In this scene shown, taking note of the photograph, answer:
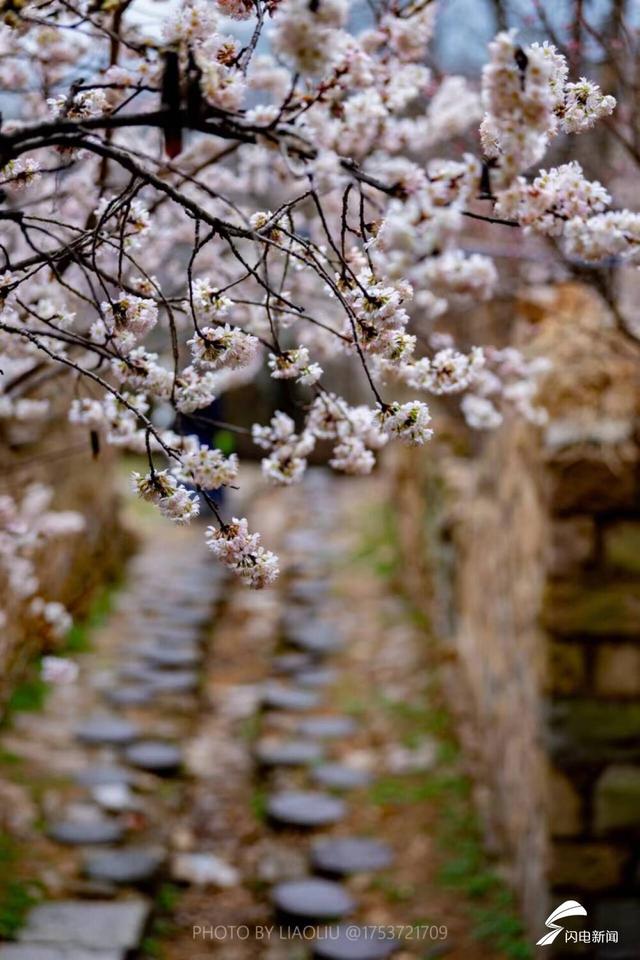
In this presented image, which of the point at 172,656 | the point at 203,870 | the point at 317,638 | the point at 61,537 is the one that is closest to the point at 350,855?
the point at 203,870

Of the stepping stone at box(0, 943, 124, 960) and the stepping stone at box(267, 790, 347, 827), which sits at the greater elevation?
the stepping stone at box(267, 790, 347, 827)

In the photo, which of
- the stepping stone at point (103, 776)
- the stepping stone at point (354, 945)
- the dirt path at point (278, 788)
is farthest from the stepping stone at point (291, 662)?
the stepping stone at point (354, 945)

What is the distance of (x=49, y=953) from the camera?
271 cm

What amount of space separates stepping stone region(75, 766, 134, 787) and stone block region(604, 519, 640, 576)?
2.08 m

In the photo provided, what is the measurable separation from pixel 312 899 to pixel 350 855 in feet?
1.20

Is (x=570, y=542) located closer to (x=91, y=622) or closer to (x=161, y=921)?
(x=161, y=921)

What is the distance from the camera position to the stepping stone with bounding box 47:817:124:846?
3.50 m

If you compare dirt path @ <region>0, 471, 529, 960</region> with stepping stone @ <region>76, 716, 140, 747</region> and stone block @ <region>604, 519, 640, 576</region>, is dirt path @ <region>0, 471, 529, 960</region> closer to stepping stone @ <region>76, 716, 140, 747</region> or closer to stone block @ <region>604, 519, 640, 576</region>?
stepping stone @ <region>76, 716, 140, 747</region>

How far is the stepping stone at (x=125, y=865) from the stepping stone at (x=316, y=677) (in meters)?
2.04

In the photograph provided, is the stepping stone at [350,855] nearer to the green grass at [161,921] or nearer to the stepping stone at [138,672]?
the green grass at [161,921]

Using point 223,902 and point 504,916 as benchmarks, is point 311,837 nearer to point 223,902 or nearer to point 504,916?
point 223,902

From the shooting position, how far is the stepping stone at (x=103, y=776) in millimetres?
3936

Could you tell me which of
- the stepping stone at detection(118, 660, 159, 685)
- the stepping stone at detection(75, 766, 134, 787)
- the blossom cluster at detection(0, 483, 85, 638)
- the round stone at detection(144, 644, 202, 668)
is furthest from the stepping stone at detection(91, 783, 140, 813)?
the round stone at detection(144, 644, 202, 668)

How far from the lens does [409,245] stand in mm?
1263
